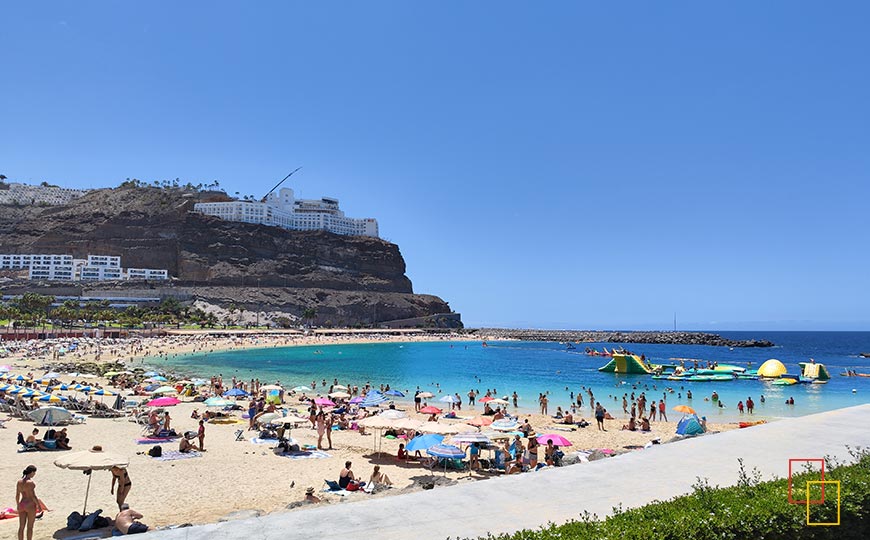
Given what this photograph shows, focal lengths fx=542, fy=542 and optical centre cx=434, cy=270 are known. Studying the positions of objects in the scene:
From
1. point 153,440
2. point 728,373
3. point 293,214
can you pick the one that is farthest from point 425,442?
point 293,214

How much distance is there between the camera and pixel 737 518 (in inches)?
245

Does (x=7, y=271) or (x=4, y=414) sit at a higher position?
(x=7, y=271)

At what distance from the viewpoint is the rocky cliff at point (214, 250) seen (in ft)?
399

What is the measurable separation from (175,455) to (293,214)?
15155 cm

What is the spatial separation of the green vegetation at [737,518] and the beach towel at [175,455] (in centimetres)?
1407

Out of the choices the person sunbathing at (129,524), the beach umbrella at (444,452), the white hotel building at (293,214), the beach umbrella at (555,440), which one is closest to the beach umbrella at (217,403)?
the beach umbrella at (444,452)

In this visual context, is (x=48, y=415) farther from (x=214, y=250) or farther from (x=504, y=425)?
(x=214, y=250)

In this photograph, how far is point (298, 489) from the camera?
13586 millimetres

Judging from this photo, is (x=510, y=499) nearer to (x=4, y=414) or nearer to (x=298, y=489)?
(x=298, y=489)

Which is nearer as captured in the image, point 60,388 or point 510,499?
point 510,499

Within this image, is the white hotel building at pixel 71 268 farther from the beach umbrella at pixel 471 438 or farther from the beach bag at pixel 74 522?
the beach bag at pixel 74 522

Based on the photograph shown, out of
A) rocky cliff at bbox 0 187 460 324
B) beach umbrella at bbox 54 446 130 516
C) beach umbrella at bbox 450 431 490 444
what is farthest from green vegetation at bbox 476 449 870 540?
rocky cliff at bbox 0 187 460 324

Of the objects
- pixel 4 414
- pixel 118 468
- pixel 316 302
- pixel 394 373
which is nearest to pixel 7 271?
pixel 316 302

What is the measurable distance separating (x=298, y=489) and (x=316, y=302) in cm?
11300
